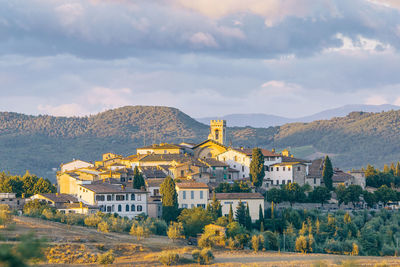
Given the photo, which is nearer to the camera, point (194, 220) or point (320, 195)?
point (194, 220)

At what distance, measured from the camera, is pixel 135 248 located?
215 ft

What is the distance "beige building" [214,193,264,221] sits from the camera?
83.9 metres

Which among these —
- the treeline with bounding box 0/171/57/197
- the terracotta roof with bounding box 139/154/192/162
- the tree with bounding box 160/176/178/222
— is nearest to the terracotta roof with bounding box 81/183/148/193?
the tree with bounding box 160/176/178/222

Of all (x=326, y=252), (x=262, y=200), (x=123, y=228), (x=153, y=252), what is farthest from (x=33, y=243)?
(x=262, y=200)

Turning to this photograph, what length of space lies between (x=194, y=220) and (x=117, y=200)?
972cm

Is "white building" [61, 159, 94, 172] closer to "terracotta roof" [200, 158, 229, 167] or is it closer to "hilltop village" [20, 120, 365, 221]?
"hilltop village" [20, 120, 365, 221]

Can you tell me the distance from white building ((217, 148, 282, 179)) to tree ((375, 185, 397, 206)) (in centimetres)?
1368

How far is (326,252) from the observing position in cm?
7731

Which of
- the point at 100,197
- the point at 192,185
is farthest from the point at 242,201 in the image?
the point at 100,197

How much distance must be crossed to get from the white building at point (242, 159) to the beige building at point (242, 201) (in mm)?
18307

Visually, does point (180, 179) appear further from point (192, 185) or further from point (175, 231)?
point (175, 231)

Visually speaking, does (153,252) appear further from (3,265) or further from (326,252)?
(3,265)

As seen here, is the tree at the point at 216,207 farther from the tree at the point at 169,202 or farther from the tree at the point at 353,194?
the tree at the point at 353,194

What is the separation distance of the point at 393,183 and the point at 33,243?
302 ft
